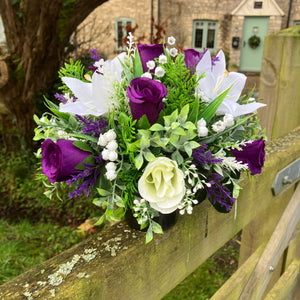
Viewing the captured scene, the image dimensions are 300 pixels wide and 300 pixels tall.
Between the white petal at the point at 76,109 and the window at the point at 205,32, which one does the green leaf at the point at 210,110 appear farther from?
the window at the point at 205,32

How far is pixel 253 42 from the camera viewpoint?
1236cm

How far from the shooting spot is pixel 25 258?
3.46 m

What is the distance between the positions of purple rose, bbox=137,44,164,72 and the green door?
41.2 ft

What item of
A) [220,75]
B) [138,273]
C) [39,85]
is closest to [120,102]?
[220,75]

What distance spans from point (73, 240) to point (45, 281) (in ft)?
10.2

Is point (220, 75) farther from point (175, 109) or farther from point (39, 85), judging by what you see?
point (39, 85)

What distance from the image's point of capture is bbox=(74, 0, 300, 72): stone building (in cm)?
1106

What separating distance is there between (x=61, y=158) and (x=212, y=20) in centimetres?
1273

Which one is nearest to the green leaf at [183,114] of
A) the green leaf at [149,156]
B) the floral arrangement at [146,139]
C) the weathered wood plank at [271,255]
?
the floral arrangement at [146,139]

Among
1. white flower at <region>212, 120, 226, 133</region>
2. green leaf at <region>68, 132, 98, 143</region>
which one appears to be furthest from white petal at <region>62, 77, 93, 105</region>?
white flower at <region>212, 120, 226, 133</region>

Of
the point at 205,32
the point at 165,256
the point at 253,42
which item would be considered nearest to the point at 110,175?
the point at 165,256

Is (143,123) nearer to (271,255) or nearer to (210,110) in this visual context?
(210,110)

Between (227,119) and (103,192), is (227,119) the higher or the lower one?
the higher one

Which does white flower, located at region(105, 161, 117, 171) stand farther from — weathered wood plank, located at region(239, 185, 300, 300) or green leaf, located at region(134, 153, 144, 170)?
weathered wood plank, located at region(239, 185, 300, 300)
